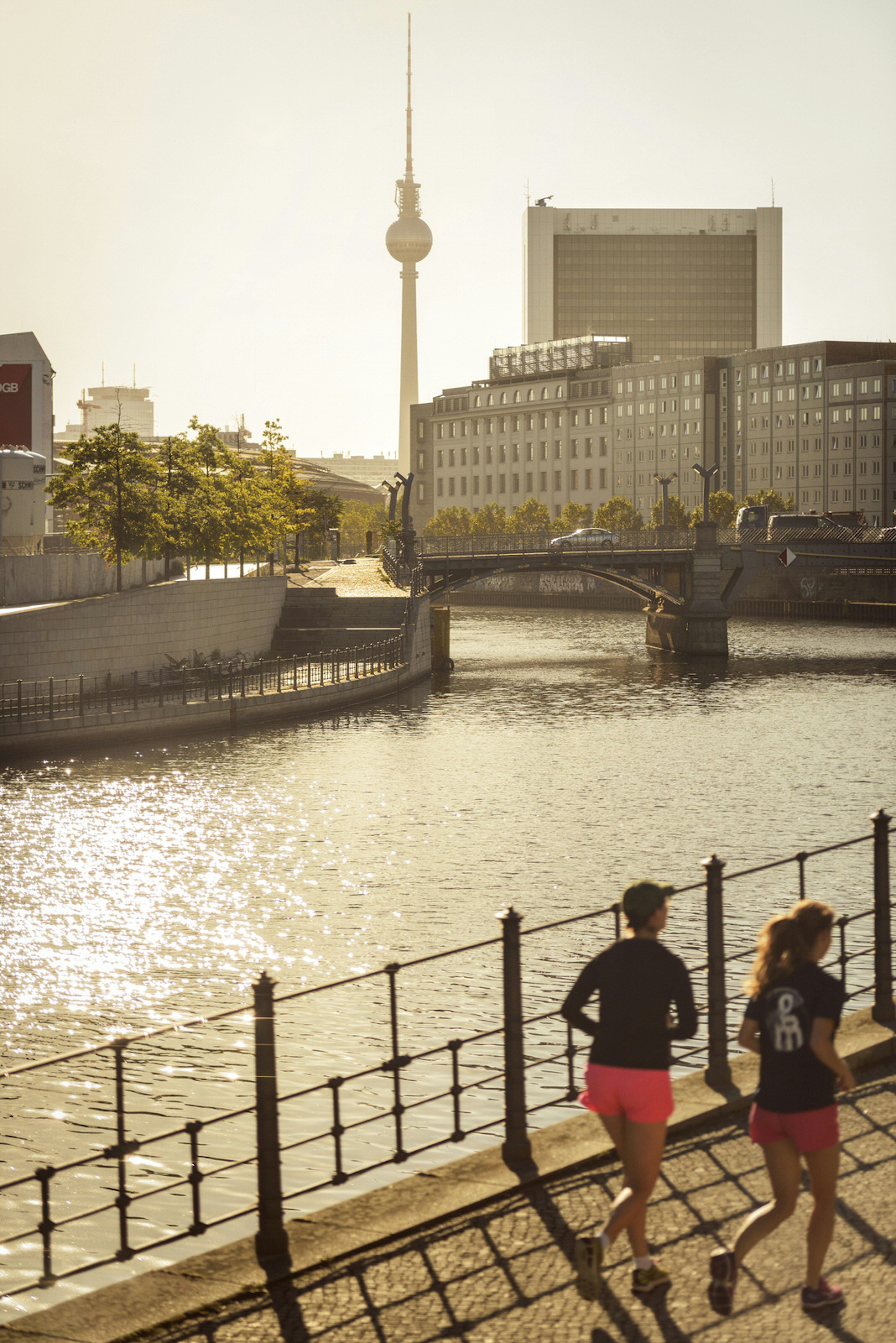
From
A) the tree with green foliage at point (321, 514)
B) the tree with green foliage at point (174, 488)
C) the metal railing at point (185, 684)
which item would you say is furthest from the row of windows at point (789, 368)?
the metal railing at point (185, 684)

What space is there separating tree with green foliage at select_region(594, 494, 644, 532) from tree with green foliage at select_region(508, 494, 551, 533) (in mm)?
13812

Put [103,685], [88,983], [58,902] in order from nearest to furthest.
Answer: [88,983]
[58,902]
[103,685]

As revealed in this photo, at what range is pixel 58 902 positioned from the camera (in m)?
27.6

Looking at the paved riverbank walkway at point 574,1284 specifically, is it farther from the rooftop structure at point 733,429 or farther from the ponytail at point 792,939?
the rooftop structure at point 733,429

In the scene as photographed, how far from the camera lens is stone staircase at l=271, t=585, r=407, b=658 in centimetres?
7175

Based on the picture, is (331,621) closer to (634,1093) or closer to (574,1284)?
(574,1284)

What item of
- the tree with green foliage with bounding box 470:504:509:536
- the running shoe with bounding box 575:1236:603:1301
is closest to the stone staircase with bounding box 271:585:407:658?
the running shoe with bounding box 575:1236:603:1301

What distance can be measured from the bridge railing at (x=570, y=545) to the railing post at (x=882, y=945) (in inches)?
2768

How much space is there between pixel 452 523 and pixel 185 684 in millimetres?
141189

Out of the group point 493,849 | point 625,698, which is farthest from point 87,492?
point 493,849

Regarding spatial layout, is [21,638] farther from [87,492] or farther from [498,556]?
[498,556]

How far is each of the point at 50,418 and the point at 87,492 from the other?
19080 mm

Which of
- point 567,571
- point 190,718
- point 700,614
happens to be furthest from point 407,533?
point 190,718

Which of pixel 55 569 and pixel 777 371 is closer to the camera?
pixel 55 569
